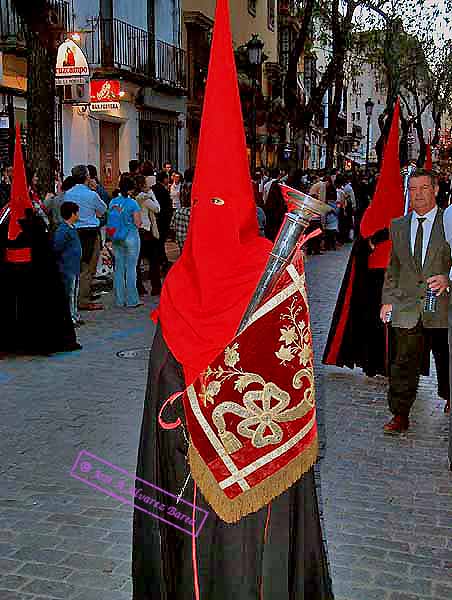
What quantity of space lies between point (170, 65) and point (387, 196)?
20.5 m

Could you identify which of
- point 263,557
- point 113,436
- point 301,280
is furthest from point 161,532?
point 113,436

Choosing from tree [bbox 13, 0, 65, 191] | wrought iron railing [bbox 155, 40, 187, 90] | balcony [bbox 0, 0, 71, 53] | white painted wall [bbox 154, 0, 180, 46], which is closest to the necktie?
tree [bbox 13, 0, 65, 191]

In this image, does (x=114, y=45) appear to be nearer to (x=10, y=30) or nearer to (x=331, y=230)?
(x=10, y=30)

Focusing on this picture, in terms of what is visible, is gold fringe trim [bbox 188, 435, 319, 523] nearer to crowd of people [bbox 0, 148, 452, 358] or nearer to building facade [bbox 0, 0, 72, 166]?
crowd of people [bbox 0, 148, 452, 358]

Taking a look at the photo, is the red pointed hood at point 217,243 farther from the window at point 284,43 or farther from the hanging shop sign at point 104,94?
the window at point 284,43

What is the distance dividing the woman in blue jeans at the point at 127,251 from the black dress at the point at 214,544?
30.3 ft

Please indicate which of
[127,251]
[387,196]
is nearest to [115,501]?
[387,196]

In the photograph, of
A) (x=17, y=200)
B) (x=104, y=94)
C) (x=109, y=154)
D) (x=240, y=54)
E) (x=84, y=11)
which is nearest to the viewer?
(x=17, y=200)

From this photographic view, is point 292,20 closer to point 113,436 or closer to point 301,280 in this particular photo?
point 113,436

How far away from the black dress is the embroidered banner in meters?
0.10

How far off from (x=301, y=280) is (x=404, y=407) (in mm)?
3961

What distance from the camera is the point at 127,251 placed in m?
12.4

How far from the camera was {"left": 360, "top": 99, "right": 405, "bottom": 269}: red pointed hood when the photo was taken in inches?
311

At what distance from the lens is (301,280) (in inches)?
118
